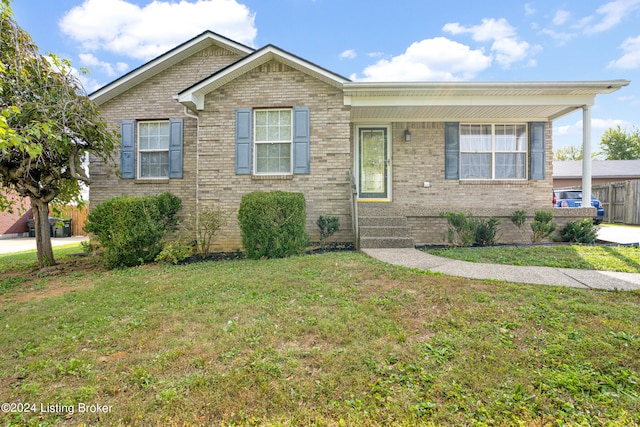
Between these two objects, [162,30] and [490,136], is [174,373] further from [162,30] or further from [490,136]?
[162,30]

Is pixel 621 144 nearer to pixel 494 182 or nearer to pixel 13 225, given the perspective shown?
pixel 494 182

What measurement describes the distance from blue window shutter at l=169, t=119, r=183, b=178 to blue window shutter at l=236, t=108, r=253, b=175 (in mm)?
1944

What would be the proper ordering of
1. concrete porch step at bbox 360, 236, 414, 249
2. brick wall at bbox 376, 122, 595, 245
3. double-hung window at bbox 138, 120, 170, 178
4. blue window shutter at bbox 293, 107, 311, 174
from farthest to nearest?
double-hung window at bbox 138, 120, 170, 178, brick wall at bbox 376, 122, 595, 245, blue window shutter at bbox 293, 107, 311, 174, concrete porch step at bbox 360, 236, 414, 249

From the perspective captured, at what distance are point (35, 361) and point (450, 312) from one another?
383 centimetres

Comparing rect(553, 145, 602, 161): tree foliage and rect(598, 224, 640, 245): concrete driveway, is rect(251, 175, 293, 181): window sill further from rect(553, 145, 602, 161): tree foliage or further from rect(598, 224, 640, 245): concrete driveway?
rect(553, 145, 602, 161): tree foliage

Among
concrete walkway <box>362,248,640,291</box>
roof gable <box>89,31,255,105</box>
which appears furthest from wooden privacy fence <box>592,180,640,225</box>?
roof gable <box>89,31,255,105</box>

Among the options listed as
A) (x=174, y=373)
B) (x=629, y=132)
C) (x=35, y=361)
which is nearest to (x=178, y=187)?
(x=35, y=361)

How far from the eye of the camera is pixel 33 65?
585cm

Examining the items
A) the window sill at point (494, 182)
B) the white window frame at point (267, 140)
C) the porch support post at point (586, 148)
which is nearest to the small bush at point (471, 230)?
the window sill at point (494, 182)

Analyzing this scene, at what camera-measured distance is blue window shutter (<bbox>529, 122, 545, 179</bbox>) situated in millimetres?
8430

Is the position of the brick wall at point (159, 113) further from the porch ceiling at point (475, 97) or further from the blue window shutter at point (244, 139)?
the porch ceiling at point (475, 97)

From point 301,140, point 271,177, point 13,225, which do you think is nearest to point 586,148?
point 301,140

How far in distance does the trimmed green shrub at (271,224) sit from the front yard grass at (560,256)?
291cm

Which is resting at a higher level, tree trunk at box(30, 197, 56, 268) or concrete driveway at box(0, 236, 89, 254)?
tree trunk at box(30, 197, 56, 268)
